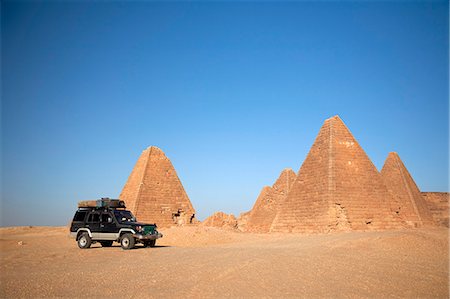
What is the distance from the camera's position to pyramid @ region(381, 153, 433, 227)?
31.9 metres

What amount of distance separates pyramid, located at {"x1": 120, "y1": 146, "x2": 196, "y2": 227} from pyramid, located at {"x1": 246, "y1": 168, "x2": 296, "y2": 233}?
12.0 meters

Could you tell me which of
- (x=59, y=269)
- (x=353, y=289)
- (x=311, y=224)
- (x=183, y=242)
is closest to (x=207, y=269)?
(x=353, y=289)

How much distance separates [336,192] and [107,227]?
1199 cm

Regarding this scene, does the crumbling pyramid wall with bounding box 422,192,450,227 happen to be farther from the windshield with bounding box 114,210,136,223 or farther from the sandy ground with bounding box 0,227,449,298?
the windshield with bounding box 114,210,136,223

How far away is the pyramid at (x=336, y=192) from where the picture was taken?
19938mm

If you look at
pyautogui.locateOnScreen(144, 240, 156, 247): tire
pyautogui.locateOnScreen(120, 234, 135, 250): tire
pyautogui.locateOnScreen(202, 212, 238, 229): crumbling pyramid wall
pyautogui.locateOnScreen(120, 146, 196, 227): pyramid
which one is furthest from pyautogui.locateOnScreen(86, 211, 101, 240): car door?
pyautogui.locateOnScreen(202, 212, 238, 229): crumbling pyramid wall

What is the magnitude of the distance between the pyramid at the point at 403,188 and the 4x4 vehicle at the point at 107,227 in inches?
940

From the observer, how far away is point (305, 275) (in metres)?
7.16

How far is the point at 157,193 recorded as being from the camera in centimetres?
2583

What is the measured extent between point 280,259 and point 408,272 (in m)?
2.78

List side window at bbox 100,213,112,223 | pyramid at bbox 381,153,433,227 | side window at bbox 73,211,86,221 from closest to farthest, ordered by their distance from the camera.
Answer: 1. side window at bbox 100,213,112,223
2. side window at bbox 73,211,86,221
3. pyramid at bbox 381,153,433,227

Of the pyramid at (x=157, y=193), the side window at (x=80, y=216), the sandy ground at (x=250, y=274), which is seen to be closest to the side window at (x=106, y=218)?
the side window at (x=80, y=216)

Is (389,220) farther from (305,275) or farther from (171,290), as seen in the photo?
(171,290)

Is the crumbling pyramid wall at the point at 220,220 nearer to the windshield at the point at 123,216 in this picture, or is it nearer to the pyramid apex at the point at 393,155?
the pyramid apex at the point at 393,155
